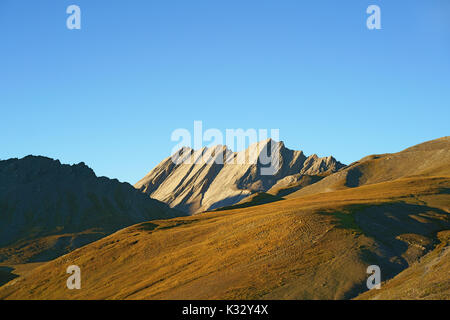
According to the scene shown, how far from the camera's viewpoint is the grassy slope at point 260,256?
61.3m

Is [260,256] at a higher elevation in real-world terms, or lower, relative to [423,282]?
higher

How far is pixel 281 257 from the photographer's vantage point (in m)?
68.7

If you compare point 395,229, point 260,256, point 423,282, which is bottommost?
point 423,282

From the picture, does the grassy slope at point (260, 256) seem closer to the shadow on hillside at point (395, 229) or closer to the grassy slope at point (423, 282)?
the shadow on hillside at point (395, 229)

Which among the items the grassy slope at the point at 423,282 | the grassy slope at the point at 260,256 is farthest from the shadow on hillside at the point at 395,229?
the grassy slope at the point at 423,282

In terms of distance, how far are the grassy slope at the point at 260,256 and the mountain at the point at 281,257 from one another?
0.15m

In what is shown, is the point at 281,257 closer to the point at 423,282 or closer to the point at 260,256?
the point at 260,256

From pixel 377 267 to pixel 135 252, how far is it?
47045 mm

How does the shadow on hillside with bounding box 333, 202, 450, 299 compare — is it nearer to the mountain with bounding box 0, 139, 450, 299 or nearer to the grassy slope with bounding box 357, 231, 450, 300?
the mountain with bounding box 0, 139, 450, 299

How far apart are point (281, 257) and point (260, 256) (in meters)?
3.74

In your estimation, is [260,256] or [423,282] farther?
[260,256]

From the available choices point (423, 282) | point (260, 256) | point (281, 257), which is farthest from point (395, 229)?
point (423, 282)
